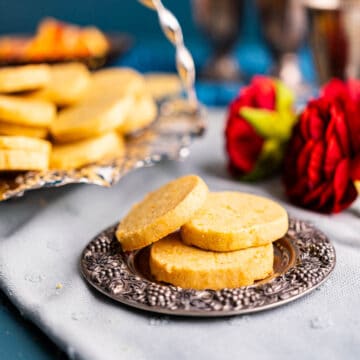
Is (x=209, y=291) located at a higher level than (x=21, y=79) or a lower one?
lower

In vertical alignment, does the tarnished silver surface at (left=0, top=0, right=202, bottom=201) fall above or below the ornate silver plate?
above

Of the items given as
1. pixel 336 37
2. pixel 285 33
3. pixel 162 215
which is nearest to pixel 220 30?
pixel 285 33

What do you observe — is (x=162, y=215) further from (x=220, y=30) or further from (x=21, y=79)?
(x=220, y=30)

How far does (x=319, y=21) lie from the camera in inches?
60.1

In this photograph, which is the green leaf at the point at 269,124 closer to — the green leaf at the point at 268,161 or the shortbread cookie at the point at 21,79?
the green leaf at the point at 268,161

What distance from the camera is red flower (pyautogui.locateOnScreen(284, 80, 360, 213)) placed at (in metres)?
1.02

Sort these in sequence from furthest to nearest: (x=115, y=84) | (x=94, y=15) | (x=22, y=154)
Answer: (x=94, y=15) < (x=115, y=84) < (x=22, y=154)

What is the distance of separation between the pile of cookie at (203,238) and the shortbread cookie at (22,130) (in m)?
0.32

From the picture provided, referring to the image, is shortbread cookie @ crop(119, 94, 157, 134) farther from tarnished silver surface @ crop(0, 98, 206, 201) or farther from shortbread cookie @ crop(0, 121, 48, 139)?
shortbread cookie @ crop(0, 121, 48, 139)

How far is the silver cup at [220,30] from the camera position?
1.97 m

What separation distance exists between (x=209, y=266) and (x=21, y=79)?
553mm

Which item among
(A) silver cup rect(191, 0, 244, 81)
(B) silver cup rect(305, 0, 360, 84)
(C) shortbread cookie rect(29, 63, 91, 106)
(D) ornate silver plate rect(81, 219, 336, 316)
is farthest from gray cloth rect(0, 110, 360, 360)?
(A) silver cup rect(191, 0, 244, 81)

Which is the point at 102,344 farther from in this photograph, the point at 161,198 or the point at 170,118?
the point at 170,118

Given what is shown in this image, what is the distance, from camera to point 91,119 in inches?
44.1
